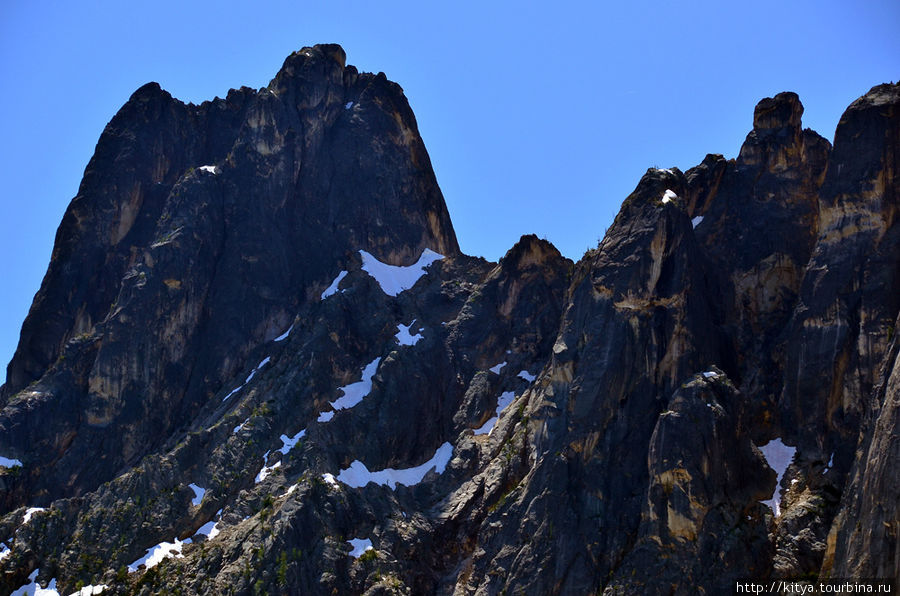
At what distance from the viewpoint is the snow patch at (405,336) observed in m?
98.8

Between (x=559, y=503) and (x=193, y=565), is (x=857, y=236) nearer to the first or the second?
(x=559, y=503)

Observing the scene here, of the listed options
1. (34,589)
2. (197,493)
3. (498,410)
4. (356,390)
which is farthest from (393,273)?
(34,589)

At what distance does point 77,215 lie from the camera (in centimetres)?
11688

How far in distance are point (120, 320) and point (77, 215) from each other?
2085 centimetres

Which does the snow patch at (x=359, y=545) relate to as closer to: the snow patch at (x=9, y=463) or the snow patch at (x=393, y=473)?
the snow patch at (x=393, y=473)

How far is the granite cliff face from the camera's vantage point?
67688mm

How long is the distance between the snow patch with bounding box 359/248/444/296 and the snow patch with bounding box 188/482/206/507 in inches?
1175

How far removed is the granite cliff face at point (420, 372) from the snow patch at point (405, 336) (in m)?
0.33

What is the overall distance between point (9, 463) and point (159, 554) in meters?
23.3

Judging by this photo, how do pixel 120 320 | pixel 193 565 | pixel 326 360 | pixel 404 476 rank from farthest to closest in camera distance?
pixel 120 320
pixel 326 360
pixel 404 476
pixel 193 565

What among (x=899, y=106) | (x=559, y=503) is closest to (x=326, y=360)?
(x=559, y=503)

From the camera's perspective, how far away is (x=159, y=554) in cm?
8362

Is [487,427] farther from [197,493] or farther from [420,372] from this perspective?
[197,493]

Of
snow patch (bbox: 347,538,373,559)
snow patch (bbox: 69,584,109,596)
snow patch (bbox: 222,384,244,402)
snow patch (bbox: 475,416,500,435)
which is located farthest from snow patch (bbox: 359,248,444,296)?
snow patch (bbox: 69,584,109,596)
